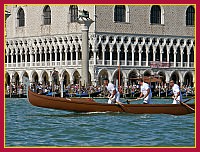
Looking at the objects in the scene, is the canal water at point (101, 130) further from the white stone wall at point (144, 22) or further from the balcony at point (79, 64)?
the white stone wall at point (144, 22)

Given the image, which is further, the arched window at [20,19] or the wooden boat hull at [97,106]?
the arched window at [20,19]

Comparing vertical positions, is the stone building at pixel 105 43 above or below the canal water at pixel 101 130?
above

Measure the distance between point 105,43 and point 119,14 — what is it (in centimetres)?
270

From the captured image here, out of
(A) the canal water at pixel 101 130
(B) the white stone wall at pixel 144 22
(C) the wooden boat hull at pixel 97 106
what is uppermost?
(B) the white stone wall at pixel 144 22

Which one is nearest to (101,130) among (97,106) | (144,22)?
(97,106)

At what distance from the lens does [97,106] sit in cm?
2689

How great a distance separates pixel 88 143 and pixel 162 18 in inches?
1825

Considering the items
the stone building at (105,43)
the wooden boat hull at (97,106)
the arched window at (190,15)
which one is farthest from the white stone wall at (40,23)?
the wooden boat hull at (97,106)

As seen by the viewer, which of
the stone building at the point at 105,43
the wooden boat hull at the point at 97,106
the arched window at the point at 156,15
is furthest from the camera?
the arched window at the point at 156,15

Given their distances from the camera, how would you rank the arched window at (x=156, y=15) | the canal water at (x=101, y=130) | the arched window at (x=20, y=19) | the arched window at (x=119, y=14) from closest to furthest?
the canal water at (x=101, y=130), the arched window at (x=119, y=14), the arched window at (x=156, y=15), the arched window at (x=20, y=19)

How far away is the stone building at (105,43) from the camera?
61.7 metres

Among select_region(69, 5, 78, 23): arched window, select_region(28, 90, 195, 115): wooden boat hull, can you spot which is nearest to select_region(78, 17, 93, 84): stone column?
select_region(69, 5, 78, 23): arched window

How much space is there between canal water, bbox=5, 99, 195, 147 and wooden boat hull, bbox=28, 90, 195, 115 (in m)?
0.18

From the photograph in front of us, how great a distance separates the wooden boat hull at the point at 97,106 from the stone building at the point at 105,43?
32.9m
